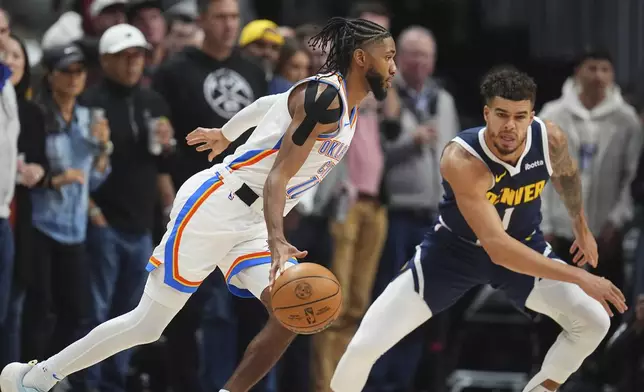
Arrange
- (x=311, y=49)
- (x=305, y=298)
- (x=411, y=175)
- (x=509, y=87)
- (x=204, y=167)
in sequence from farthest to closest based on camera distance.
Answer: (x=411, y=175) < (x=311, y=49) < (x=204, y=167) < (x=509, y=87) < (x=305, y=298)

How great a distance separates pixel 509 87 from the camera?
6234mm

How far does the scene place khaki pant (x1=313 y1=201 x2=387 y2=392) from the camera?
8586 mm

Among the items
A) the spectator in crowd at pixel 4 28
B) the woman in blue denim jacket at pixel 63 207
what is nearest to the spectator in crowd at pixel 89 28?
the woman in blue denim jacket at pixel 63 207

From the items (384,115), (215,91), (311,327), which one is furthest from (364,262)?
(311,327)

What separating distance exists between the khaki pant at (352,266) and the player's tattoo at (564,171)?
211 cm

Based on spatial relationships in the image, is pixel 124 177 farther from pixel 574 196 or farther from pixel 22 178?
pixel 574 196

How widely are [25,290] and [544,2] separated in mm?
5801

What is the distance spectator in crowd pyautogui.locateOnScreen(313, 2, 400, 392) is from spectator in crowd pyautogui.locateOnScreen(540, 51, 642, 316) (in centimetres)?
113

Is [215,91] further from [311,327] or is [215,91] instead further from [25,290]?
[311,327]

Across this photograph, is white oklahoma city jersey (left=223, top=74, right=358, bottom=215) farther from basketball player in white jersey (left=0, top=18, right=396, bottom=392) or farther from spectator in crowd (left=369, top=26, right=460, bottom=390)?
spectator in crowd (left=369, top=26, right=460, bottom=390)

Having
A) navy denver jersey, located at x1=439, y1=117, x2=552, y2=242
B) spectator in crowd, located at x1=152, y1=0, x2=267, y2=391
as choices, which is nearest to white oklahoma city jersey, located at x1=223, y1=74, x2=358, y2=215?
navy denver jersey, located at x1=439, y1=117, x2=552, y2=242

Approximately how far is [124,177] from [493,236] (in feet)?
8.73

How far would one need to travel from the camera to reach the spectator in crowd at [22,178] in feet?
24.0

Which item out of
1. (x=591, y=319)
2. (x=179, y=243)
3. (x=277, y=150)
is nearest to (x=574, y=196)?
(x=591, y=319)
